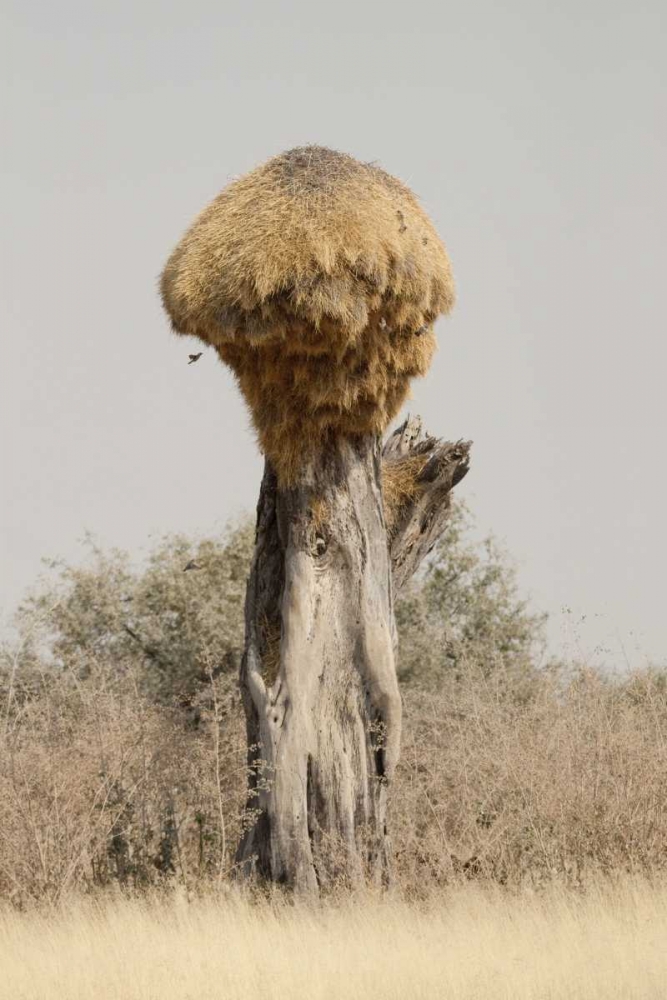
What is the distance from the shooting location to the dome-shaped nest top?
1076 cm

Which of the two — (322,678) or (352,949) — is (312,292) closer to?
(322,678)

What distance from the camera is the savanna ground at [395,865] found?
27.3ft

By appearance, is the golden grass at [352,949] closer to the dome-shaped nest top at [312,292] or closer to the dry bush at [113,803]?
the dry bush at [113,803]

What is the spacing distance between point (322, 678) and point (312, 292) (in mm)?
3137

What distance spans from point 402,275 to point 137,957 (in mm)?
5488

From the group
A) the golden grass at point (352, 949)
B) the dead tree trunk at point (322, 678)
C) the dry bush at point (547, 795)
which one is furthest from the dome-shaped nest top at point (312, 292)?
the golden grass at point (352, 949)

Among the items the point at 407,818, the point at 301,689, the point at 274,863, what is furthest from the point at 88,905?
the point at 407,818

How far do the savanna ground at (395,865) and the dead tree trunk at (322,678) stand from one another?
24 cm

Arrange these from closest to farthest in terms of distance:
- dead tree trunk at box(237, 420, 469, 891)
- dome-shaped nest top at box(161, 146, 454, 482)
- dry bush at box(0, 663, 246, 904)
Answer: dome-shaped nest top at box(161, 146, 454, 482) → dead tree trunk at box(237, 420, 469, 891) → dry bush at box(0, 663, 246, 904)

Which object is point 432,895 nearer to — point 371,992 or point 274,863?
point 274,863

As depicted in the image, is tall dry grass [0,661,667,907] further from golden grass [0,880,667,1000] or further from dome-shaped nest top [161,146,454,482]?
dome-shaped nest top [161,146,454,482]

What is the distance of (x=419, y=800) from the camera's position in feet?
43.6

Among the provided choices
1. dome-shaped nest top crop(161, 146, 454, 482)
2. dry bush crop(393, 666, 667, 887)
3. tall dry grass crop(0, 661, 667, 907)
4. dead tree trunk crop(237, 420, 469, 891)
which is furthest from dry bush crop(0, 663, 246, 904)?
dome-shaped nest top crop(161, 146, 454, 482)

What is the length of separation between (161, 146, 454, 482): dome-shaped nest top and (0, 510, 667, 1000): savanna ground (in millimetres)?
2418
